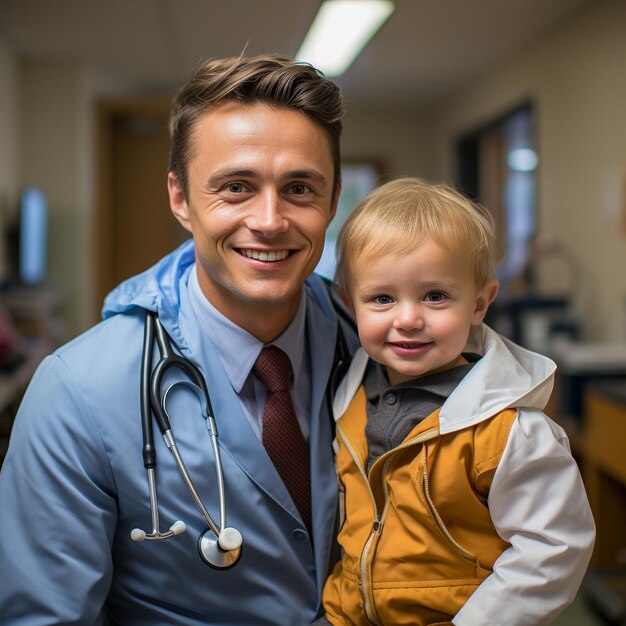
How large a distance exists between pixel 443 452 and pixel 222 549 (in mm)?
377

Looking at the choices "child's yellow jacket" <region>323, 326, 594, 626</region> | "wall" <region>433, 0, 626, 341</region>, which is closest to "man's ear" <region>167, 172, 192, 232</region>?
"child's yellow jacket" <region>323, 326, 594, 626</region>

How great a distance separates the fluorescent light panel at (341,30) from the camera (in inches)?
165

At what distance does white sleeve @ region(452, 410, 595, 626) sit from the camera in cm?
106

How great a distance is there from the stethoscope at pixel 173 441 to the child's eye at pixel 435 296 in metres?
0.41

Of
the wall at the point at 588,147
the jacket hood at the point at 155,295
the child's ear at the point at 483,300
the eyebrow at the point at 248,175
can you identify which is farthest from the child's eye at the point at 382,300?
the wall at the point at 588,147

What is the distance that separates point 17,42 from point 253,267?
193 inches

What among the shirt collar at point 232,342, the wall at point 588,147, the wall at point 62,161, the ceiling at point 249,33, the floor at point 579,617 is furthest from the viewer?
the wall at point 62,161

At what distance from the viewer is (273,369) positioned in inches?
55.9

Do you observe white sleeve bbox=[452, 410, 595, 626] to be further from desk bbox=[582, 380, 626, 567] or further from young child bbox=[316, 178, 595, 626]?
desk bbox=[582, 380, 626, 567]

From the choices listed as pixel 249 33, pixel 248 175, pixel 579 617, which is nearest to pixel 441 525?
pixel 248 175

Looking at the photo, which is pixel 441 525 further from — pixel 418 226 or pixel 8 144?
pixel 8 144

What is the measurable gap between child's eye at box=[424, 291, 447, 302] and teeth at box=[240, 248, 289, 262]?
28 centimetres

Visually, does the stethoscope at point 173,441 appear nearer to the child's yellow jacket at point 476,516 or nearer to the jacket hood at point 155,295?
the jacket hood at point 155,295

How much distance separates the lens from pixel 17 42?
5383 millimetres
